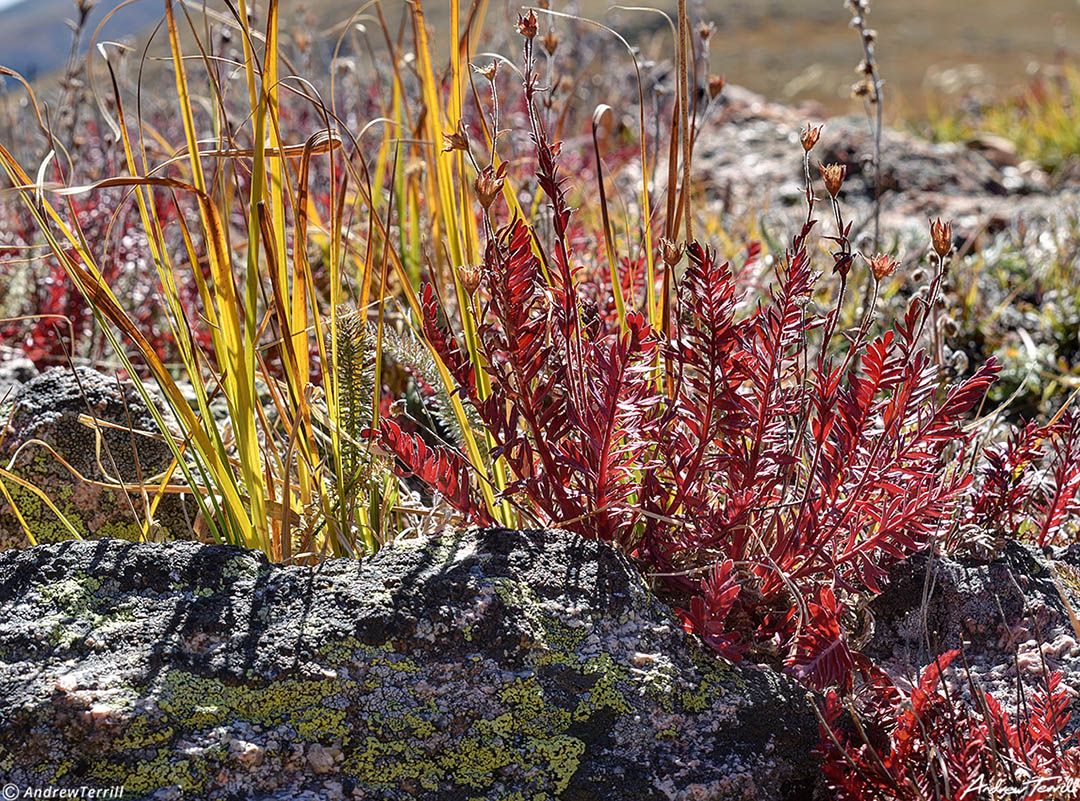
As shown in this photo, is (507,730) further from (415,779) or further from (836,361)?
(836,361)

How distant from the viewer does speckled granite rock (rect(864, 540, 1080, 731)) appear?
1.44m

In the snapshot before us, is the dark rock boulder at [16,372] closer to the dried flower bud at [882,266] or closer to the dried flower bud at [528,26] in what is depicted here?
the dried flower bud at [528,26]

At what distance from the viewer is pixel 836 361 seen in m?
2.83

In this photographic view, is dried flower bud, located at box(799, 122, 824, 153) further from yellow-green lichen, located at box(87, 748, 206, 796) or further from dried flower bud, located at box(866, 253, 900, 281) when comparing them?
yellow-green lichen, located at box(87, 748, 206, 796)

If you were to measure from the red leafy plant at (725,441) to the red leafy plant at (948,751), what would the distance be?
9 cm

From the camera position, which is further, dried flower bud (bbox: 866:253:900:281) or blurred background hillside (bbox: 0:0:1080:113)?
Result: blurred background hillside (bbox: 0:0:1080:113)

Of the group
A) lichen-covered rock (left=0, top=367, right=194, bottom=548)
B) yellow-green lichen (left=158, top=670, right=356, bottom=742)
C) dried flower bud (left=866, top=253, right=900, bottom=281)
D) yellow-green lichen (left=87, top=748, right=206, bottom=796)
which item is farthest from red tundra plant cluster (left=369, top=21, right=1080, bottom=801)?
lichen-covered rock (left=0, top=367, right=194, bottom=548)

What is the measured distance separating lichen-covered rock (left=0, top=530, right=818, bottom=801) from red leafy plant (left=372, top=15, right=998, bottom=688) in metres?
0.10

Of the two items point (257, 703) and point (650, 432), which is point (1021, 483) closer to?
point (650, 432)

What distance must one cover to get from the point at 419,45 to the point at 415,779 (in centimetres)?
135

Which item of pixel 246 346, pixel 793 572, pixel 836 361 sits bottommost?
pixel 836 361

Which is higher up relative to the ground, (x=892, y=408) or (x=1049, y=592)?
(x=892, y=408)

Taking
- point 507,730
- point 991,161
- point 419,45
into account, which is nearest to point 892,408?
point 507,730
